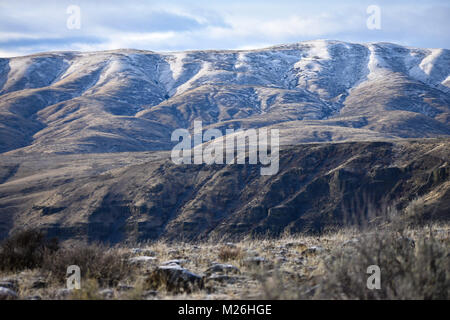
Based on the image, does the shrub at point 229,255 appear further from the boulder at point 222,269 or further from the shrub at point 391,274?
the shrub at point 391,274

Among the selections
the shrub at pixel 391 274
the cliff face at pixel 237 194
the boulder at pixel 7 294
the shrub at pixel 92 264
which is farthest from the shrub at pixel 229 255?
the cliff face at pixel 237 194

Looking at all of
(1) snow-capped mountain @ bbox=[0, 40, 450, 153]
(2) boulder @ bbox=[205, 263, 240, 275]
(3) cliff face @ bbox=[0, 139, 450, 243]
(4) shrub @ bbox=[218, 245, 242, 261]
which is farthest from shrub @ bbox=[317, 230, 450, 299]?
(1) snow-capped mountain @ bbox=[0, 40, 450, 153]

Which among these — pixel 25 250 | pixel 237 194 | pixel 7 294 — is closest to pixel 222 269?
pixel 7 294

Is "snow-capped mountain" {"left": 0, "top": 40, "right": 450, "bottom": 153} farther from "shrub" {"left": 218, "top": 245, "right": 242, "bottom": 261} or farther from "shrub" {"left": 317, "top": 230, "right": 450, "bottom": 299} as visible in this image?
"shrub" {"left": 317, "top": 230, "right": 450, "bottom": 299}

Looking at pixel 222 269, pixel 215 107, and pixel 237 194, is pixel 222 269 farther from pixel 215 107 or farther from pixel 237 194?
pixel 215 107
